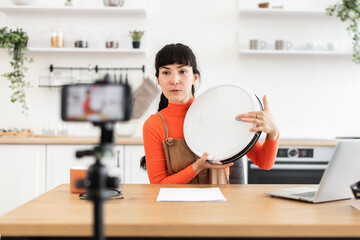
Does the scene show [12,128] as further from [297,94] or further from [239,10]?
[297,94]

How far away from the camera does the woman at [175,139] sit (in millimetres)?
1528

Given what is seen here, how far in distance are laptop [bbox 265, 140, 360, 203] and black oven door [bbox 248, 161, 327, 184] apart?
1.75m

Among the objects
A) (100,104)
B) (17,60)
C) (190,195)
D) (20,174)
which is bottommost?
(20,174)

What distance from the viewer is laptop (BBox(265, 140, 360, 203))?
100cm

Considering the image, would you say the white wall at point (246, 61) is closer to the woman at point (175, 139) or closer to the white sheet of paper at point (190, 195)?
the woman at point (175, 139)

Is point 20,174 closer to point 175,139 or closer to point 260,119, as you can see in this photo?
point 175,139

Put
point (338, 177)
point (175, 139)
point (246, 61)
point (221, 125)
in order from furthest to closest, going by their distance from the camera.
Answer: point (246, 61)
point (175, 139)
point (221, 125)
point (338, 177)

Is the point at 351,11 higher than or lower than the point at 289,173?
higher

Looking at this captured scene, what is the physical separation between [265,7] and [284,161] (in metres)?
1.42

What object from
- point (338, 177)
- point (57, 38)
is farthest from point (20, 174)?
point (338, 177)

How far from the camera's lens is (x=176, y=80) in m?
1.61

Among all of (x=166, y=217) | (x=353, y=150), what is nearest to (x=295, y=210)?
(x=353, y=150)

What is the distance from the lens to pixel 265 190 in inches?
50.8

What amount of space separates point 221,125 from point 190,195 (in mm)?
373
